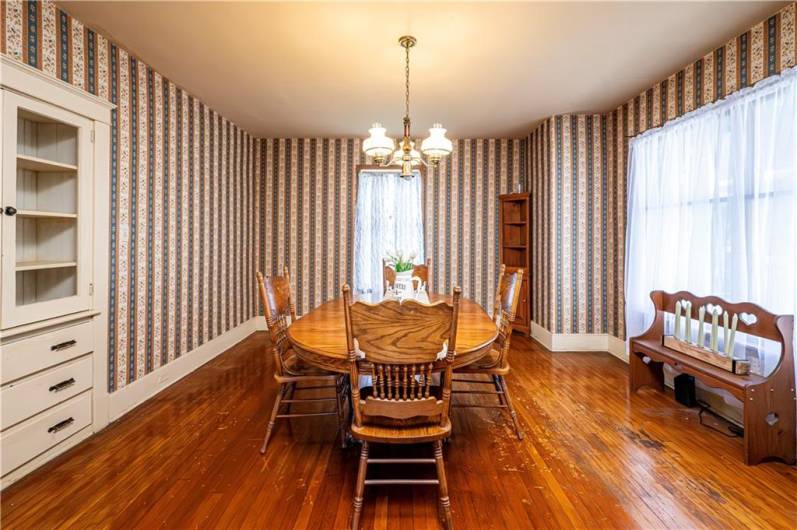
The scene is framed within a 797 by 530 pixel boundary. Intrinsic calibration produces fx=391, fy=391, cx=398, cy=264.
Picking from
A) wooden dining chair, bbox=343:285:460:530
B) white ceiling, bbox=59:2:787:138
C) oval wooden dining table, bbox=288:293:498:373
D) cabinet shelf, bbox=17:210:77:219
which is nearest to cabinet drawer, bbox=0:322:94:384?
cabinet shelf, bbox=17:210:77:219

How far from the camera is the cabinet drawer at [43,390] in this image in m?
1.92

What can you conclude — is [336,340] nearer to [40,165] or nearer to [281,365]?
[281,365]

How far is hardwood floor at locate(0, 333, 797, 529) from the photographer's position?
5.60 feet

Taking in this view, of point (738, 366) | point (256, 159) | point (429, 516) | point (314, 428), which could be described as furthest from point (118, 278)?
point (738, 366)

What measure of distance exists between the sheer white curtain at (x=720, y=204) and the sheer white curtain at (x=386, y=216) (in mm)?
2531

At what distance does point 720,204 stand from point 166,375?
450cm

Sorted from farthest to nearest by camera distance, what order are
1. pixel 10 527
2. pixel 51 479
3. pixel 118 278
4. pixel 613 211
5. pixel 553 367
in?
pixel 613 211 → pixel 553 367 → pixel 118 278 → pixel 51 479 → pixel 10 527

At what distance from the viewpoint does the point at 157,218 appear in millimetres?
3250

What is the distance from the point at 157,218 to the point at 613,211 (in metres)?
4.48

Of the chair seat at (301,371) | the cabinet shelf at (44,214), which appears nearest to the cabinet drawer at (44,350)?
the cabinet shelf at (44,214)

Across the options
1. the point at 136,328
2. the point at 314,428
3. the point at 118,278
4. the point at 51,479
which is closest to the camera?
the point at 51,479

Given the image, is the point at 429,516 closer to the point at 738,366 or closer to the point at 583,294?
→ the point at 738,366

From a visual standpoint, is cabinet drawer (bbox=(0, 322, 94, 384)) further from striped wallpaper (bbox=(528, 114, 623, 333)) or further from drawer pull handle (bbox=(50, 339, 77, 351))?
striped wallpaper (bbox=(528, 114, 623, 333))

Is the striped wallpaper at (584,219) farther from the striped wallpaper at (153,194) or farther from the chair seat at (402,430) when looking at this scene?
the striped wallpaper at (153,194)
